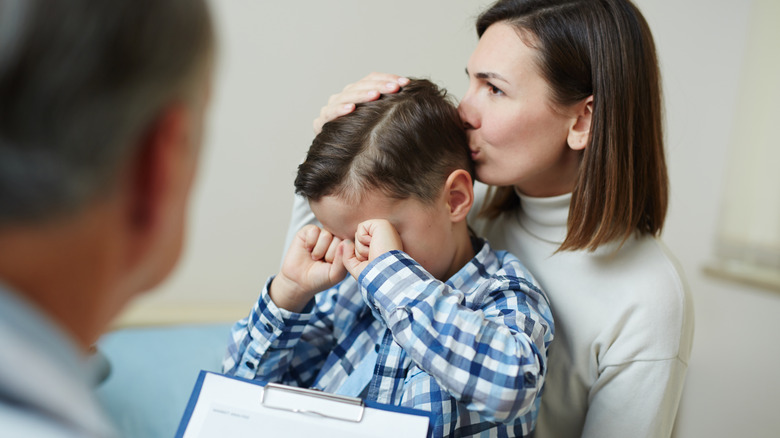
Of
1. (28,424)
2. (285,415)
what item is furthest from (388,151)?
(28,424)

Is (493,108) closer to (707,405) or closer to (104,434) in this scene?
→ (104,434)

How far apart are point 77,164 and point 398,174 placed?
0.63m

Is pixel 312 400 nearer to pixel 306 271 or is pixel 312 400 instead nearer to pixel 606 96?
pixel 306 271

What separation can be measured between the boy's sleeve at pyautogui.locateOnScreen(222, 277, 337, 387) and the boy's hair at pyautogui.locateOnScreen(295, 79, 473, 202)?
21cm

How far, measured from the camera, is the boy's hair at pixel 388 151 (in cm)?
94

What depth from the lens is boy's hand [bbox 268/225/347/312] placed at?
38.7 inches

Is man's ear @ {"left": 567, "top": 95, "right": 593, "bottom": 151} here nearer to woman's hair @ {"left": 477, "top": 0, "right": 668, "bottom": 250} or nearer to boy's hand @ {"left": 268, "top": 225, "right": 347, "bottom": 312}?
woman's hair @ {"left": 477, "top": 0, "right": 668, "bottom": 250}

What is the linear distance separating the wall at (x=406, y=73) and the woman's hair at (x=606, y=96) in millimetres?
820

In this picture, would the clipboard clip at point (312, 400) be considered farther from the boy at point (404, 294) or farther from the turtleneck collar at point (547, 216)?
the turtleneck collar at point (547, 216)

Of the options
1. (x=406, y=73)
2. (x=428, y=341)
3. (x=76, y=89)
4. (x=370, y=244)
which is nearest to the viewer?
(x=76, y=89)

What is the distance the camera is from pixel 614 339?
0.99 meters

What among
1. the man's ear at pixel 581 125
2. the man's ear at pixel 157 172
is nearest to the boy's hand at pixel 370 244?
the man's ear at pixel 581 125

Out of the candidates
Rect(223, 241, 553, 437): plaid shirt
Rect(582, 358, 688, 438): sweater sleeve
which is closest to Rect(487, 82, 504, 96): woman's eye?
Rect(223, 241, 553, 437): plaid shirt

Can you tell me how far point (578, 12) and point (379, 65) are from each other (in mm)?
880
